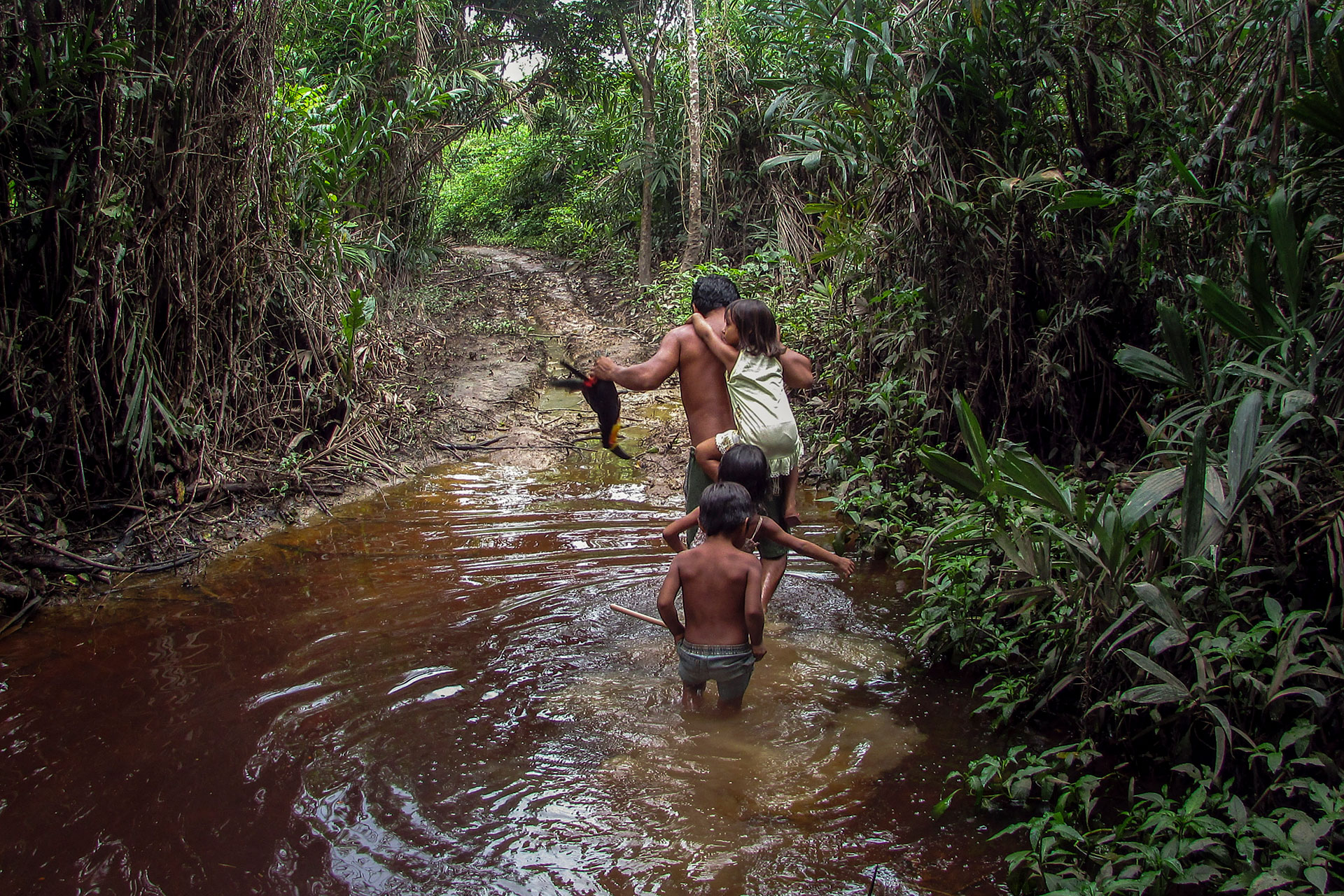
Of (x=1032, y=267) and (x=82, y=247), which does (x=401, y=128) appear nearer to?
(x=82, y=247)

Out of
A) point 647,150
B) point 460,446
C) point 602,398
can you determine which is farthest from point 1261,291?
point 647,150

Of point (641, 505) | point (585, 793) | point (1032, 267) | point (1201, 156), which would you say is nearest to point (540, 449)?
point (641, 505)

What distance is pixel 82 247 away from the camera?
4.54m

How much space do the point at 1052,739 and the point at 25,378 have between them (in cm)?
521

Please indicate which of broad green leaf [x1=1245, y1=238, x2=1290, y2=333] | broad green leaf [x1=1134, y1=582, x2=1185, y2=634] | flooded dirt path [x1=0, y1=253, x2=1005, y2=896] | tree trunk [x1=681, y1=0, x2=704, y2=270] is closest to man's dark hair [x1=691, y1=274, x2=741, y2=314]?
flooded dirt path [x1=0, y1=253, x2=1005, y2=896]

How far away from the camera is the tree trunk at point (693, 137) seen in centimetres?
1073

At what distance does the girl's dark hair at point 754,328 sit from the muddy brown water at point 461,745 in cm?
136

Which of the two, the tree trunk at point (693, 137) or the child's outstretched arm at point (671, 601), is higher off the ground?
the tree trunk at point (693, 137)

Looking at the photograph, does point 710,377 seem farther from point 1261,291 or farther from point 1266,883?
point 1266,883

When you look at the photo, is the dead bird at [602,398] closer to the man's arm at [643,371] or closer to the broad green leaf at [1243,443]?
the man's arm at [643,371]

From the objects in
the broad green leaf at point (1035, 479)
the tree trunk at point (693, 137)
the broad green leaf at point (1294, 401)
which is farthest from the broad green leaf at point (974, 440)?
the tree trunk at point (693, 137)

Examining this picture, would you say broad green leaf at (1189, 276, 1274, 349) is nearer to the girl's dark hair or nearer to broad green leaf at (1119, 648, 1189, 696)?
broad green leaf at (1119, 648, 1189, 696)

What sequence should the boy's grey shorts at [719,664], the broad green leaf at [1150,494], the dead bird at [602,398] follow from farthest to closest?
the dead bird at [602,398]
the boy's grey shorts at [719,664]
the broad green leaf at [1150,494]

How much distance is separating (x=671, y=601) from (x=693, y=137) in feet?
30.6
